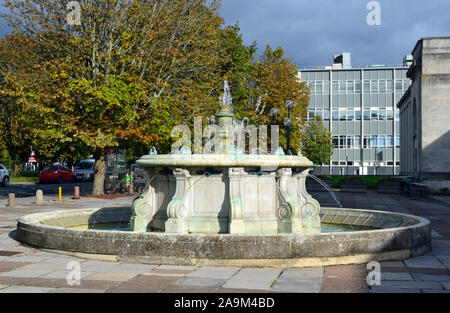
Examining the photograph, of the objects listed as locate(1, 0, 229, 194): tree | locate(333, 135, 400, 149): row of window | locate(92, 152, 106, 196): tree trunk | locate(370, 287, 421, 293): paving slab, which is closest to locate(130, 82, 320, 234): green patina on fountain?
locate(370, 287, 421, 293): paving slab

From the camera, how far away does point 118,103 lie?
22.9 meters

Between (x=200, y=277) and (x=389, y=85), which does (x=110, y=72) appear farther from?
(x=389, y=85)

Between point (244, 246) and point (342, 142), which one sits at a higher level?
point (342, 142)

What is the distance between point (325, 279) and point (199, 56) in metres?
21.7

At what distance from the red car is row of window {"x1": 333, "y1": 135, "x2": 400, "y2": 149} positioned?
4744cm

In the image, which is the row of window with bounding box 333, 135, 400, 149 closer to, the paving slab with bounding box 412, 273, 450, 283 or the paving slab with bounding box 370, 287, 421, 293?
the paving slab with bounding box 412, 273, 450, 283

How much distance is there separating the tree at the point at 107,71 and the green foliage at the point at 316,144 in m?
42.8

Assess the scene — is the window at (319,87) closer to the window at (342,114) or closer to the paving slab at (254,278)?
the window at (342,114)

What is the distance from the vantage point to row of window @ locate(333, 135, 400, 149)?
275 ft

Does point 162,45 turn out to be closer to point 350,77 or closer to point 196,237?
point 196,237

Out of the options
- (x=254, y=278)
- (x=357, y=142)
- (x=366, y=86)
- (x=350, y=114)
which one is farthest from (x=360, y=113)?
(x=254, y=278)

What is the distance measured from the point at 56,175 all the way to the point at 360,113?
53960mm

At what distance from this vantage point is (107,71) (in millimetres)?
24672

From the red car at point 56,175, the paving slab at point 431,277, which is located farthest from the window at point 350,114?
the paving slab at point 431,277
